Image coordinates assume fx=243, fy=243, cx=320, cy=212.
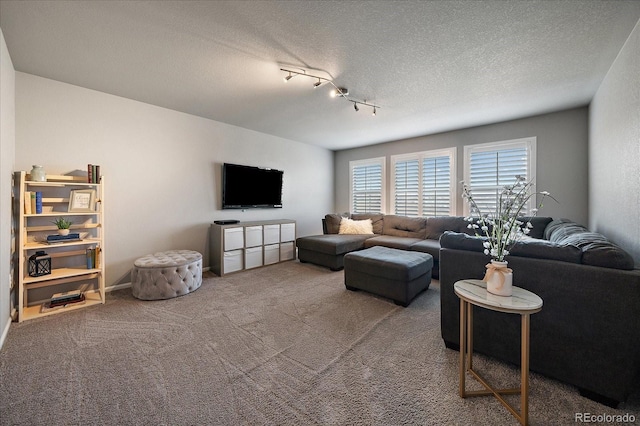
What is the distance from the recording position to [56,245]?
2.58 metres

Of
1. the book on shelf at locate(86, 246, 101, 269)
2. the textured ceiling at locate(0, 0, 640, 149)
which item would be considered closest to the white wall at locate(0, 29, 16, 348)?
the textured ceiling at locate(0, 0, 640, 149)

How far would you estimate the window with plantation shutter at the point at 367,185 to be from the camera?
231 inches

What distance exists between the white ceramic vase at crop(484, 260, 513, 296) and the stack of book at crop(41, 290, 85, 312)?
406cm

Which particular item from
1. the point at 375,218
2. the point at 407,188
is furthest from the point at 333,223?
the point at 407,188

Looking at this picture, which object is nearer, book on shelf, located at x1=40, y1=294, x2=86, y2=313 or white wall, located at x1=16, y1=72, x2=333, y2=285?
book on shelf, located at x1=40, y1=294, x2=86, y2=313

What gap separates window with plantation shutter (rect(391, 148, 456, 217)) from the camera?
485 cm

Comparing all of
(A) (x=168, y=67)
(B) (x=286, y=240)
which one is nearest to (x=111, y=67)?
(A) (x=168, y=67)

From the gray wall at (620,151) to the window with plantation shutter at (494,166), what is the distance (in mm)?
935

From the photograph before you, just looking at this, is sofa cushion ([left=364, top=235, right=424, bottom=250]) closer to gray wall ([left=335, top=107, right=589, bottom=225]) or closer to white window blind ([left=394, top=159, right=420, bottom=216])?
white window blind ([left=394, top=159, right=420, bottom=216])

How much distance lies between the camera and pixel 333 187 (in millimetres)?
6746

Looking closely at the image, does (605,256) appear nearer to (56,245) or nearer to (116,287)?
(56,245)

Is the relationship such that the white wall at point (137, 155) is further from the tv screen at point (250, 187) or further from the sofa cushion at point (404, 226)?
the sofa cushion at point (404, 226)

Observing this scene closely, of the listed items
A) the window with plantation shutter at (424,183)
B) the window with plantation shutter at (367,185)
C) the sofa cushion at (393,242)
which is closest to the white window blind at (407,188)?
the window with plantation shutter at (424,183)

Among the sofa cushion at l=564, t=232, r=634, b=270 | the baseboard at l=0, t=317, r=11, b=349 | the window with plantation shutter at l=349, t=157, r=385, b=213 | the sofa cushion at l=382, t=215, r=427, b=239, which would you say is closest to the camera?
the sofa cushion at l=564, t=232, r=634, b=270
